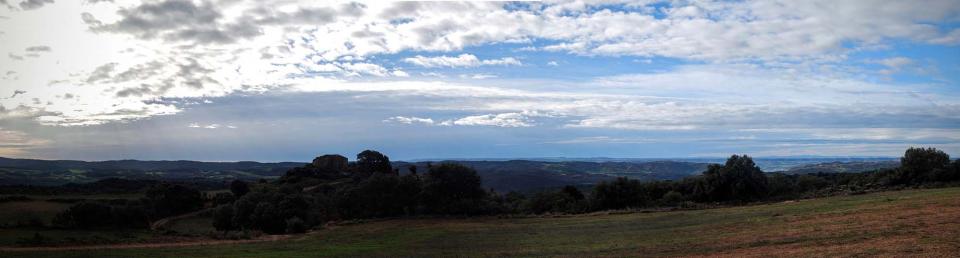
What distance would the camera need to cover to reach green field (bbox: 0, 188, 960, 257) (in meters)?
21.1

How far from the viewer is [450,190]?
5978cm

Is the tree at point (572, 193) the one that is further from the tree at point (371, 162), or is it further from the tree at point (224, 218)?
the tree at point (371, 162)

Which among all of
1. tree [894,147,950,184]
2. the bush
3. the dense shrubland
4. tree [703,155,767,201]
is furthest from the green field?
tree [894,147,950,184]

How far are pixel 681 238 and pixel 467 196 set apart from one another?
33.1m

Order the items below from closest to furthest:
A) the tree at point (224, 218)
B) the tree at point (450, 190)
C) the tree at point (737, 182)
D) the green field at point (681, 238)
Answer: the green field at point (681, 238) < the tree at point (224, 218) < the tree at point (737, 182) < the tree at point (450, 190)

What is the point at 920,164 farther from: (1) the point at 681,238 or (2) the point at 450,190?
(2) the point at 450,190

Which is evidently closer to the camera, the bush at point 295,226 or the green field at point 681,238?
the green field at point 681,238

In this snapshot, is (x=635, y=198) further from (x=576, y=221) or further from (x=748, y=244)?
(x=748, y=244)

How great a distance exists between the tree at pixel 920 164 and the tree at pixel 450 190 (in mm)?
38844

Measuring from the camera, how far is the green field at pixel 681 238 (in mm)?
21109

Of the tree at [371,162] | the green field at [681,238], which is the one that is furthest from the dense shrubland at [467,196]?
the tree at [371,162]

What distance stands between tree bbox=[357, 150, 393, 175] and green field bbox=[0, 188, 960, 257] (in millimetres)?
63903

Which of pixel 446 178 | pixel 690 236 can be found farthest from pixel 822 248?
pixel 446 178

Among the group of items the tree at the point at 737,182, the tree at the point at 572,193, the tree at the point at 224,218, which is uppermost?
the tree at the point at 737,182
